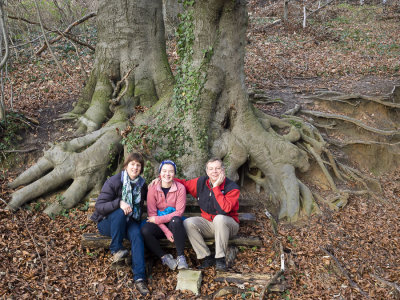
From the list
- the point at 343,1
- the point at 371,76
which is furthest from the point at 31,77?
the point at 343,1

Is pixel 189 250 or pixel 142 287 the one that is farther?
pixel 189 250

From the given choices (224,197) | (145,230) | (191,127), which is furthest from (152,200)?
(191,127)

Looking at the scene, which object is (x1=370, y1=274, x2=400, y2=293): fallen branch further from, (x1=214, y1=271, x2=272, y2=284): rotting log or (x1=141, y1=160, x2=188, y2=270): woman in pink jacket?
(x1=141, y1=160, x2=188, y2=270): woman in pink jacket

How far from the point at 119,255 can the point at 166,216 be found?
0.78m

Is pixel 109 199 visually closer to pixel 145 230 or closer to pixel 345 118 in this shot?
pixel 145 230

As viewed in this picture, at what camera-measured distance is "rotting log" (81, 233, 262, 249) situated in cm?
459

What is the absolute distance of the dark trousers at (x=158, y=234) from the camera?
434 cm

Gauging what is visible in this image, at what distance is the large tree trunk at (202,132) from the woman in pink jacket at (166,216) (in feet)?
3.94

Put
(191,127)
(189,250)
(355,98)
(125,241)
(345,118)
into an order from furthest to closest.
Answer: (355,98) → (345,118) → (191,127) → (189,250) → (125,241)

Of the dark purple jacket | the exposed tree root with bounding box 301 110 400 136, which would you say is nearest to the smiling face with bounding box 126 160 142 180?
the dark purple jacket

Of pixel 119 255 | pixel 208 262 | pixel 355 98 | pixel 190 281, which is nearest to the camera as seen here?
pixel 190 281

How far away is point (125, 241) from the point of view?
4.73 metres

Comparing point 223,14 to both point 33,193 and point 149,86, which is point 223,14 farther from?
point 33,193

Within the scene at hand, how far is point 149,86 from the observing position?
6.89 m
